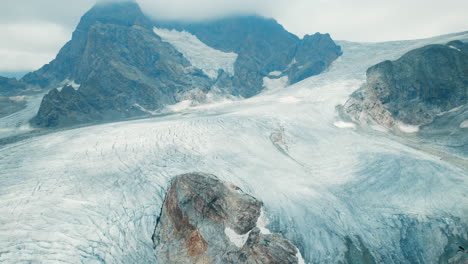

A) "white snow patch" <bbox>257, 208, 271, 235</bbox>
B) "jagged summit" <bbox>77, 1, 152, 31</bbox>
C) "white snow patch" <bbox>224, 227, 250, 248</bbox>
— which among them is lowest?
"white snow patch" <bbox>257, 208, 271, 235</bbox>

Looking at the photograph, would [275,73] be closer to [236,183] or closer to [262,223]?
[236,183]

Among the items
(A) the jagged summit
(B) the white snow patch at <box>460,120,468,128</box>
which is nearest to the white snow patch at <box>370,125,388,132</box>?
(B) the white snow patch at <box>460,120,468,128</box>

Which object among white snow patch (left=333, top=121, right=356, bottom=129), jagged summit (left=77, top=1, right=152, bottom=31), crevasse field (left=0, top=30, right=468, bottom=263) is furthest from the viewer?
jagged summit (left=77, top=1, right=152, bottom=31)

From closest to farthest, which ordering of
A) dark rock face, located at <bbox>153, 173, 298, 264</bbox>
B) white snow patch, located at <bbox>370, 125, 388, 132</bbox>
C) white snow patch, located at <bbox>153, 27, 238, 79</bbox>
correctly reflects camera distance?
dark rock face, located at <bbox>153, 173, 298, 264</bbox> → white snow patch, located at <bbox>370, 125, 388, 132</bbox> → white snow patch, located at <bbox>153, 27, 238, 79</bbox>

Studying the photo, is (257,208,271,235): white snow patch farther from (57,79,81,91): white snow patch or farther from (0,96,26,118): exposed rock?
(57,79,81,91): white snow patch

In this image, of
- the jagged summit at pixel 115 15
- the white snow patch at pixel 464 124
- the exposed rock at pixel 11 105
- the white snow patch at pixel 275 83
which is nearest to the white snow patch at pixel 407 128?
the white snow patch at pixel 464 124

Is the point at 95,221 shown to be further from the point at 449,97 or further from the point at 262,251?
the point at 449,97

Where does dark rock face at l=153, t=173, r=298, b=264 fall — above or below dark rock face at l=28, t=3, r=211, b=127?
below

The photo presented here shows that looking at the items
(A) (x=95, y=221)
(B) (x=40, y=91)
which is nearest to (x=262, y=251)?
(A) (x=95, y=221)
